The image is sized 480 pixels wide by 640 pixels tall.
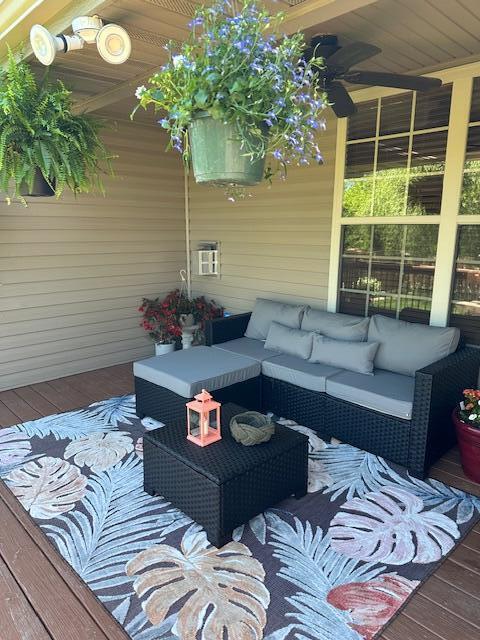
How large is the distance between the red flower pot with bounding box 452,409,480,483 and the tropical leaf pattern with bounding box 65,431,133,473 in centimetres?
223

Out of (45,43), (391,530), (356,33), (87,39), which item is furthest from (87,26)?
(391,530)

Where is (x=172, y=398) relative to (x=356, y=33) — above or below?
below

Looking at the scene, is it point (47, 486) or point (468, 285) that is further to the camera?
point (468, 285)

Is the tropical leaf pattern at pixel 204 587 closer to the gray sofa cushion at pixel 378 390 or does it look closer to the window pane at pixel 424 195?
the gray sofa cushion at pixel 378 390

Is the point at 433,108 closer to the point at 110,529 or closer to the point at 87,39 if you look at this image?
the point at 87,39

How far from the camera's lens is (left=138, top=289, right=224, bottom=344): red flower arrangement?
4961mm

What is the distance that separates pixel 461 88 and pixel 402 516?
293 centimetres

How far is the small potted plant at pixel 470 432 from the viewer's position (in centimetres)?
269

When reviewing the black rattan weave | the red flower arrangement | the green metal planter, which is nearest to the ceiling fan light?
the green metal planter

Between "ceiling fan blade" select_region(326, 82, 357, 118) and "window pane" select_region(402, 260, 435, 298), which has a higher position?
"ceiling fan blade" select_region(326, 82, 357, 118)

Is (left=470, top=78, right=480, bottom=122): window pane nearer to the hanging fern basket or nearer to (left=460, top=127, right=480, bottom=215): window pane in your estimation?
(left=460, top=127, right=480, bottom=215): window pane

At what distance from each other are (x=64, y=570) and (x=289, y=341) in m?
2.37

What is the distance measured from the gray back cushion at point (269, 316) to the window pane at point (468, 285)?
1.31m

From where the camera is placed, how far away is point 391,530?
2.32m
